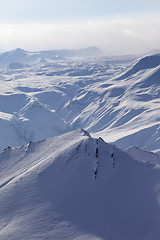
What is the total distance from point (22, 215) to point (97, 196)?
77.1 feet

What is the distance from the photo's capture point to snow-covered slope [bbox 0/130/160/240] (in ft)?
280

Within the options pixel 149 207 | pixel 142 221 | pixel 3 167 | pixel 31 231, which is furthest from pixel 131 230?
pixel 3 167

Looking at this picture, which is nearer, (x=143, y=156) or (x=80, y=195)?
(x=80, y=195)

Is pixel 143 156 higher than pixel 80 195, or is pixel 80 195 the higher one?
pixel 143 156

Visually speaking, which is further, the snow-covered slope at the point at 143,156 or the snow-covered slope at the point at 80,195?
the snow-covered slope at the point at 143,156

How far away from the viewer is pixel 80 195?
99688 mm

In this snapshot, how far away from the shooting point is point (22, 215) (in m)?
97.1

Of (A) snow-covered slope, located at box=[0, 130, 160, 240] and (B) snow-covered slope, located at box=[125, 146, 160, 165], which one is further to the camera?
(B) snow-covered slope, located at box=[125, 146, 160, 165]

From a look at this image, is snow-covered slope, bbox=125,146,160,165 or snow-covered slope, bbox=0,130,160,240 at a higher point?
snow-covered slope, bbox=125,146,160,165

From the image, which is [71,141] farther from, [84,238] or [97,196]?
[84,238]

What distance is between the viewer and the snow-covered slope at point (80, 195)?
85312mm

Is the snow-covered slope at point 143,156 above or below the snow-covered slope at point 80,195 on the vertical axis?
above

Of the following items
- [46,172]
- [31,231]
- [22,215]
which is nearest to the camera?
[31,231]

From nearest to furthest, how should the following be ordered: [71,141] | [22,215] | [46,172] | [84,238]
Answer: [84,238] < [22,215] < [46,172] < [71,141]
